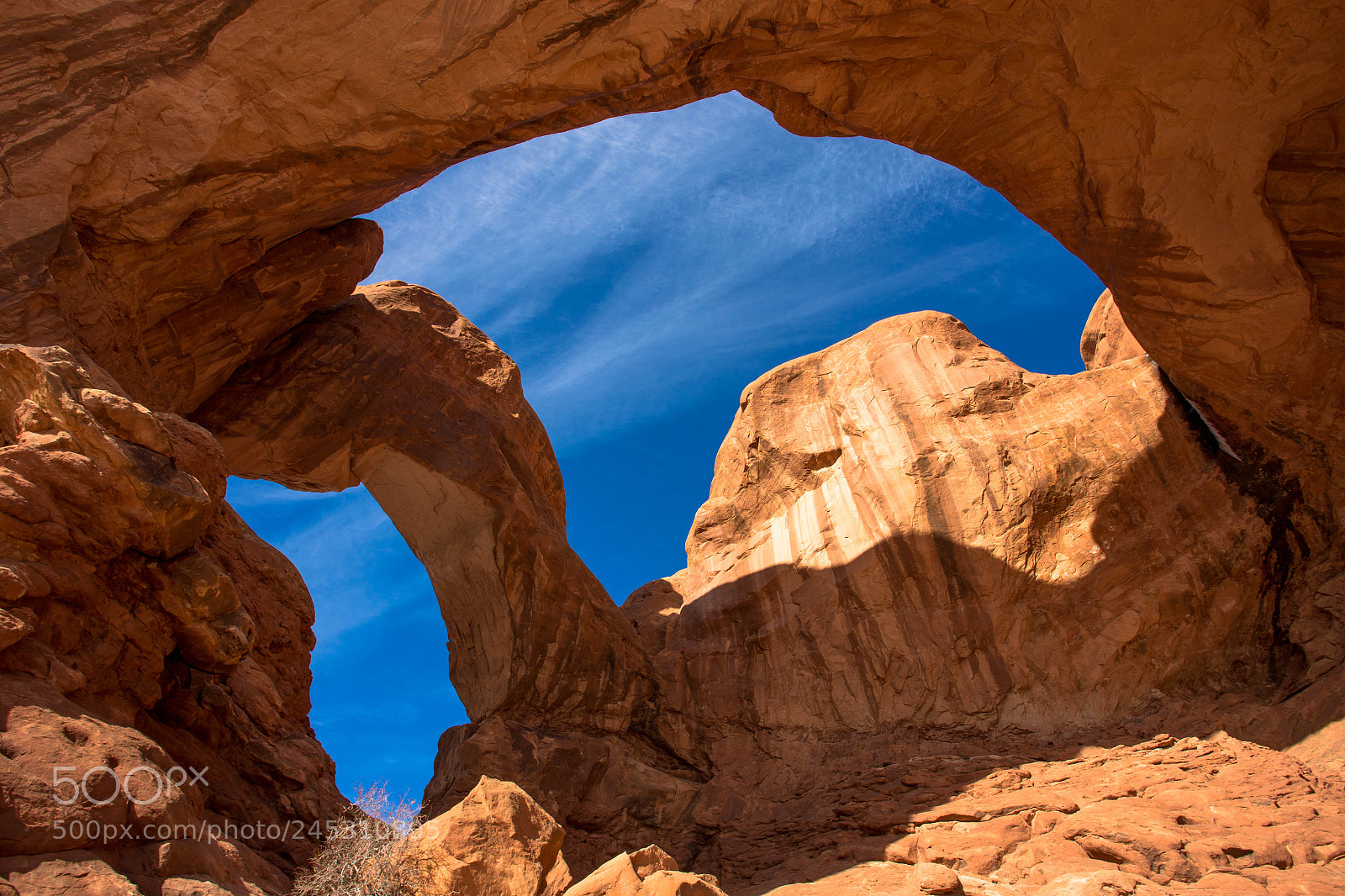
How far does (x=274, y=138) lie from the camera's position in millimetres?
9461

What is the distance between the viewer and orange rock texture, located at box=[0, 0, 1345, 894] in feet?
Answer: 23.0

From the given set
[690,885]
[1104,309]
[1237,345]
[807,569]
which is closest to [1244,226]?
[1237,345]

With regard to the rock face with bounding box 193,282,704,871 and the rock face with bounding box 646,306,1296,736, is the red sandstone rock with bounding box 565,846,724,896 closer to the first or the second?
the rock face with bounding box 193,282,704,871

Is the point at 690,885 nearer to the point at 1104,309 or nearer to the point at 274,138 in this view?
the point at 274,138

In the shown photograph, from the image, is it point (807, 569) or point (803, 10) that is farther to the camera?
point (807, 569)

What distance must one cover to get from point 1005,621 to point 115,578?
1134 cm
